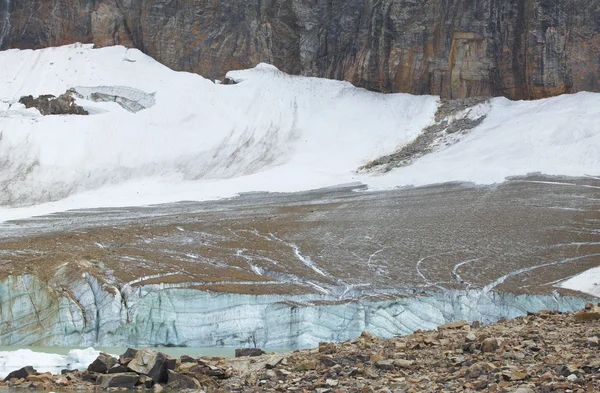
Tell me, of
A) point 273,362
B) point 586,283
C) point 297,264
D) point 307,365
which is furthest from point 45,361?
point 586,283

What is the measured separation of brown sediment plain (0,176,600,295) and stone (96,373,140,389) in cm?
1054

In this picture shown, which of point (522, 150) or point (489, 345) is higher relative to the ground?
point (522, 150)

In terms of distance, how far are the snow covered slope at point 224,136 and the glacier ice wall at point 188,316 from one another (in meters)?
23.7

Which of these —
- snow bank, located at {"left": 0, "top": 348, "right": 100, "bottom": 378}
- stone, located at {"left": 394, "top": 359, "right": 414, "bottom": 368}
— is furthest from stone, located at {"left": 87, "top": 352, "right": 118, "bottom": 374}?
stone, located at {"left": 394, "top": 359, "right": 414, "bottom": 368}

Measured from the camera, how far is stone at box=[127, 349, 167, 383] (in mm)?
17672

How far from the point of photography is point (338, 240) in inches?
1560

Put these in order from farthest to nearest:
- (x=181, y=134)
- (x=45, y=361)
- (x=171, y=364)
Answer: (x=181, y=134) < (x=45, y=361) < (x=171, y=364)

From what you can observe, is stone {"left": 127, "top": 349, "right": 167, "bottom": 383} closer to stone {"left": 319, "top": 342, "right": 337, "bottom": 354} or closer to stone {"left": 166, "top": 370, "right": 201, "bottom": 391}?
stone {"left": 166, "top": 370, "right": 201, "bottom": 391}

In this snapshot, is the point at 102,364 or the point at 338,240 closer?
the point at 102,364

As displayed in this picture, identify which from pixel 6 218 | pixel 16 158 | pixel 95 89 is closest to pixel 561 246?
pixel 6 218

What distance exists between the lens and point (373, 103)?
221 ft

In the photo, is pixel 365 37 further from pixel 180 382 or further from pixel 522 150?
pixel 180 382

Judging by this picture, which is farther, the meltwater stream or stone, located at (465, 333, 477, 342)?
the meltwater stream

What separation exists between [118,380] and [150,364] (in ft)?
2.53
